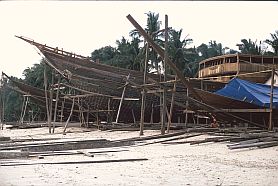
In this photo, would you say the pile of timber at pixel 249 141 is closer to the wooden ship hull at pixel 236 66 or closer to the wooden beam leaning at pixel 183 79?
the wooden beam leaning at pixel 183 79

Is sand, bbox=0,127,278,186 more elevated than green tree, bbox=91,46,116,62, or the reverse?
green tree, bbox=91,46,116,62

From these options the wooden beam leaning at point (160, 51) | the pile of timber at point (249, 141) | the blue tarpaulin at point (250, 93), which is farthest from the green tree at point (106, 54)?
the pile of timber at point (249, 141)

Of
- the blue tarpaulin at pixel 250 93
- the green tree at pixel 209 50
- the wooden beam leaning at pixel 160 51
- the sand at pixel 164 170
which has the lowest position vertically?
the sand at pixel 164 170

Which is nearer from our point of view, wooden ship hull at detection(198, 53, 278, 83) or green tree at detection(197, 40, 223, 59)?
wooden ship hull at detection(198, 53, 278, 83)

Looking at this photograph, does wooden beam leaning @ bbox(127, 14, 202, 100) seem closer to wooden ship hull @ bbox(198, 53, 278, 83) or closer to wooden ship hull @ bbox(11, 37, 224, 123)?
wooden ship hull @ bbox(11, 37, 224, 123)

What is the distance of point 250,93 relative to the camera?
14641mm

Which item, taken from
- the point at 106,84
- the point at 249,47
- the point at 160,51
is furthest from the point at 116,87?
the point at 249,47

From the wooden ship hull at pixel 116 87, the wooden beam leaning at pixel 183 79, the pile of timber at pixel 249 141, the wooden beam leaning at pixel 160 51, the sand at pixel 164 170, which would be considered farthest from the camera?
the wooden ship hull at pixel 116 87

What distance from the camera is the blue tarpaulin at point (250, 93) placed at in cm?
1403

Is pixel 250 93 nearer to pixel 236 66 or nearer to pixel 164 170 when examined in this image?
pixel 164 170

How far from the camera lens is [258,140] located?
31.1ft

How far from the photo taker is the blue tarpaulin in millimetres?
14031

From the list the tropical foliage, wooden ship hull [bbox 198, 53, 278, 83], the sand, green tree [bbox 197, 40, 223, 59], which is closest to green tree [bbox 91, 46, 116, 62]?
the tropical foliage

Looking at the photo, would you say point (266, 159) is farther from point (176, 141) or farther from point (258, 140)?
point (176, 141)
